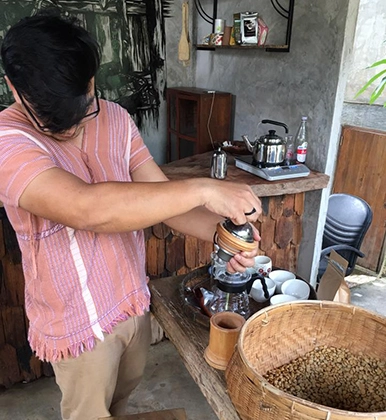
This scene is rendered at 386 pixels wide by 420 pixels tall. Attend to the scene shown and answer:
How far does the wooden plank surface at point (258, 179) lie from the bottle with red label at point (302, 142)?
0.38 feet

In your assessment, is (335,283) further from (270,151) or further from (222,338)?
(270,151)

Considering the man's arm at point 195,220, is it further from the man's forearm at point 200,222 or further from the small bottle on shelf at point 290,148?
the small bottle on shelf at point 290,148

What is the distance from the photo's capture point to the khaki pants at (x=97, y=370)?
3.92 feet

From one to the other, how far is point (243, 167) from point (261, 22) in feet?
3.35

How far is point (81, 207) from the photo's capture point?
0.86 m

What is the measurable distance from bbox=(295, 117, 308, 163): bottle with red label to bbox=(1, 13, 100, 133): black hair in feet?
5.77

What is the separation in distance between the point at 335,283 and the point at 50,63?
1.05 meters

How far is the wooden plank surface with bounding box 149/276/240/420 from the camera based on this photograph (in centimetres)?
100

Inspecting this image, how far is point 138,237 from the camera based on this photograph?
1330 millimetres

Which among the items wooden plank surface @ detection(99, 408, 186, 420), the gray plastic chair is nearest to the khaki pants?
wooden plank surface @ detection(99, 408, 186, 420)

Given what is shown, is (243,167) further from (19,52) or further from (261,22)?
(19,52)

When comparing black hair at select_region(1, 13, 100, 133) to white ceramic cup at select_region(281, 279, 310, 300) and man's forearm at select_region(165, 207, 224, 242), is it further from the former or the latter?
white ceramic cup at select_region(281, 279, 310, 300)

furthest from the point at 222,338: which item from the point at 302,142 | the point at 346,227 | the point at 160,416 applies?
the point at 346,227

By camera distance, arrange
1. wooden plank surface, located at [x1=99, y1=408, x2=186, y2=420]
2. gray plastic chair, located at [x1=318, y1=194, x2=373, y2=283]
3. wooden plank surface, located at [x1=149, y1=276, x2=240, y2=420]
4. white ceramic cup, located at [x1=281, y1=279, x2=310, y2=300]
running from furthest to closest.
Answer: gray plastic chair, located at [x1=318, y1=194, x2=373, y2=283], white ceramic cup, located at [x1=281, y1=279, x2=310, y2=300], wooden plank surface, located at [x1=99, y1=408, x2=186, y2=420], wooden plank surface, located at [x1=149, y1=276, x2=240, y2=420]
